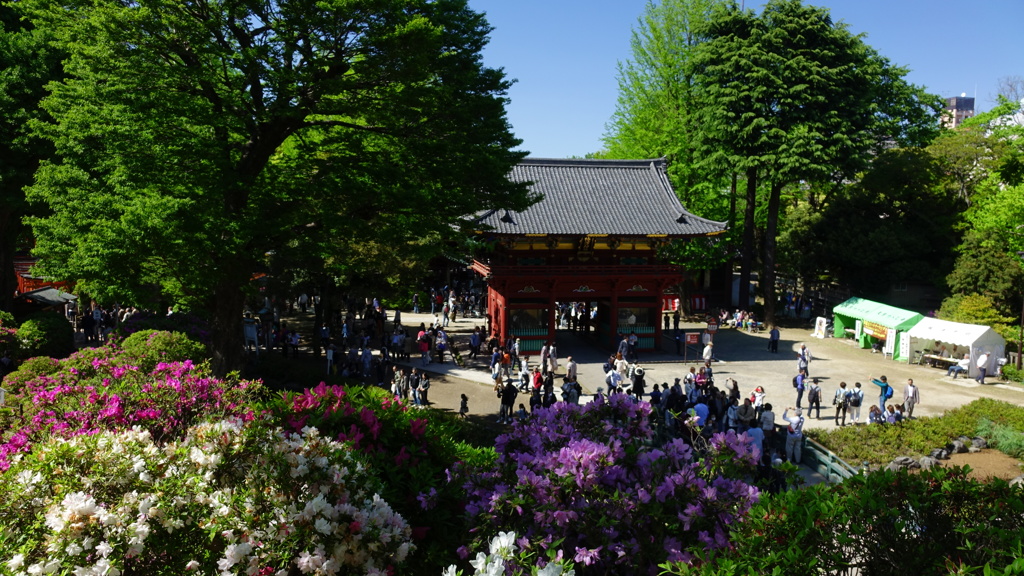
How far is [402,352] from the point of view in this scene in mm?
23016

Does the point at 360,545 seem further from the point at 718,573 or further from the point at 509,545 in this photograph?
the point at 718,573

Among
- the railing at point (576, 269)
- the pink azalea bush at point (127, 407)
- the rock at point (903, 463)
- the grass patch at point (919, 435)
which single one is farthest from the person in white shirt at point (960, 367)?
the pink azalea bush at point (127, 407)

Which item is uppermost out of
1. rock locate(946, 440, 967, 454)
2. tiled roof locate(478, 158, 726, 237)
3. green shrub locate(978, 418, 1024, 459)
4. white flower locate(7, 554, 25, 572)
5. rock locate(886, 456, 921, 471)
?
tiled roof locate(478, 158, 726, 237)

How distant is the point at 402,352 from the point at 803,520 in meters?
19.2

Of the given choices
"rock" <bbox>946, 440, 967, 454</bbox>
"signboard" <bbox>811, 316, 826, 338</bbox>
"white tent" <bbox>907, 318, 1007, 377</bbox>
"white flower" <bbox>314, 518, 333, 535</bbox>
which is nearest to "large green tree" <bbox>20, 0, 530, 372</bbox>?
"white flower" <bbox>314, 518, 333, 535</bbox>

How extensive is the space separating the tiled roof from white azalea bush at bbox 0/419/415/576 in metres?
18.9

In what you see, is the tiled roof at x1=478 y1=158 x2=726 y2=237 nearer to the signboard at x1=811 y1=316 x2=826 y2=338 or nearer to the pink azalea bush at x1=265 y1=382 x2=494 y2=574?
the signboard at x1=811 y1=316 x2=826 y2=338

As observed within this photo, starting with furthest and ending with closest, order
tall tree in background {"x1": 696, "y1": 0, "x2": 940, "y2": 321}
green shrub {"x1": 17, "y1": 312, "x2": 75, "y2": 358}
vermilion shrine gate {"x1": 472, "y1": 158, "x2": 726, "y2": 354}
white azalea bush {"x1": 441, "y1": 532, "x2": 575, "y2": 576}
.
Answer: tall tree in background {"x1": 696, "y1": 0, "x2": 940, "y2": 321}, vermilion shrine gate {"x1": 472, "y1": 158, "x2": 726, "y2": 354}, green shrub {"x1": 17, "y1": 312, "x2": 75, "y2": 358}, white azalea bush {"x1": 441, "y1": 532, "x2": 575, "y2": 576}

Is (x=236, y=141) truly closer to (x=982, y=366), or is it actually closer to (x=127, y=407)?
(x=127, y=407)

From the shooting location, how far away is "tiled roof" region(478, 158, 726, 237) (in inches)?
1000

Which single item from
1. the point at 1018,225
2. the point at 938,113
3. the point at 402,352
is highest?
the point at 938,113

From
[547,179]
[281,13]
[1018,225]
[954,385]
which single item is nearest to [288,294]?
[547,179]

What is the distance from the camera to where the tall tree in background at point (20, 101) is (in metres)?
18.1

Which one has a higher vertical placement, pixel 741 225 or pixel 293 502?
pixel 741 225
